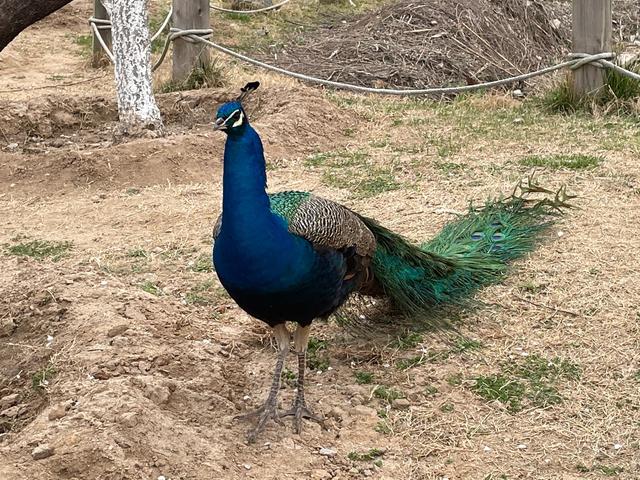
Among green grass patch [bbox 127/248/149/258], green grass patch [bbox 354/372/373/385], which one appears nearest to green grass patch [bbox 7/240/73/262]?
green grass patch [bbox 127/248/149/258]

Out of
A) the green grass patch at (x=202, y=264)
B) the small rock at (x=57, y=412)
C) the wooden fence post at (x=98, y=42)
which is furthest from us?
the wooden fence post at (x=98, y=42)

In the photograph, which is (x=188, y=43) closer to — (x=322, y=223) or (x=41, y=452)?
(x=322, y=223)

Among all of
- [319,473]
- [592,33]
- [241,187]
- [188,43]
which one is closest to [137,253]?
[241,187]

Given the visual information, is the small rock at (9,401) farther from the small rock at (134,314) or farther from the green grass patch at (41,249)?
the green grass patch at (41,249)

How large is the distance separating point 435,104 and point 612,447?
5.53 meters

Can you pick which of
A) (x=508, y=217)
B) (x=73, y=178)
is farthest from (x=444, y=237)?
(x=73, y=178)

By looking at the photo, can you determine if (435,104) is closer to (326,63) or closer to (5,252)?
(326,63)

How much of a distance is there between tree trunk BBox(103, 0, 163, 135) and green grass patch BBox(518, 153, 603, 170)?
9.12 feet

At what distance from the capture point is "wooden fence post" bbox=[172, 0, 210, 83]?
28.4 feet

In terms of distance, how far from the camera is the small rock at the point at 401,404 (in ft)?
12.7

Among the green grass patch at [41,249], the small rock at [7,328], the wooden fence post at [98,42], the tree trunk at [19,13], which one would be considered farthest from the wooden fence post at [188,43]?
the tree trunk at [19,13]

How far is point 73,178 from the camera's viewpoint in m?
6.70

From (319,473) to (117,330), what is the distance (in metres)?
1.17

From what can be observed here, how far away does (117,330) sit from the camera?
4082 mm
